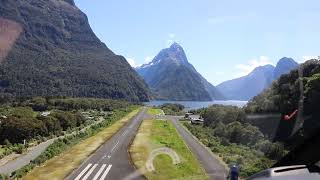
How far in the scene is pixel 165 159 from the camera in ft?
179

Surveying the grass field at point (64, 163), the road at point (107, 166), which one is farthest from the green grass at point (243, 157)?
the grass field at point (64, 163)

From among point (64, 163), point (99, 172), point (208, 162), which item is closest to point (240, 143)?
point (208, 162)

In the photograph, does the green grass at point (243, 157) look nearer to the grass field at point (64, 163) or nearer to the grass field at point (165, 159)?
the grass field at point (165, 159)

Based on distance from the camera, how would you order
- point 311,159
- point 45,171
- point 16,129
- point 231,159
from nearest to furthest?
point 311,159
point 45,171
point 231,159
point 16,129

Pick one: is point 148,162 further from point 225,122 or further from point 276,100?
point 225,122

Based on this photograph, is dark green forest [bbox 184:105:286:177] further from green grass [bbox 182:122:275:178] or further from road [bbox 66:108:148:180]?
road [bbox 66:108:148:180]

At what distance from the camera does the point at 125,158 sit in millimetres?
57219

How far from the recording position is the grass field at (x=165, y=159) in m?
43.5

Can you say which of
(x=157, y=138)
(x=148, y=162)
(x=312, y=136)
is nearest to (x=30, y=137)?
(x=157, y=138)

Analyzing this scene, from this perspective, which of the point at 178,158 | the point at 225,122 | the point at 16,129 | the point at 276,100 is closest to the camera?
the point at 178,158

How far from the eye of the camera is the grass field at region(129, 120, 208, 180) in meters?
43.5

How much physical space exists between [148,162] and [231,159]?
9306 mm

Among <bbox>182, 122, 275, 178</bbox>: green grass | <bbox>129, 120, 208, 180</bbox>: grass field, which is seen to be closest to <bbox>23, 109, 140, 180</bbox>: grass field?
<bbox>129, 120, 208, 180</bbox>: grass field

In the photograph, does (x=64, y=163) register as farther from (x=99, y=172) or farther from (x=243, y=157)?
(x=243, y=157)
